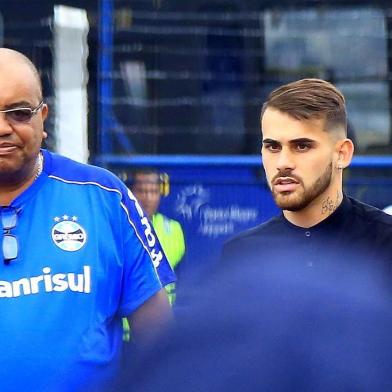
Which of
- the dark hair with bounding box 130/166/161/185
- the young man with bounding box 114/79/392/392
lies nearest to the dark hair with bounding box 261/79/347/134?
the young man with bounding box 114/79/392/392

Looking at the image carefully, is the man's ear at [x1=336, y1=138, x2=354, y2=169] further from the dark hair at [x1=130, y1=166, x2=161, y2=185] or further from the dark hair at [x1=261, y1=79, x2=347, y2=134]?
the dark hair at [x1=130, y1=166, x2=161, y2=185]

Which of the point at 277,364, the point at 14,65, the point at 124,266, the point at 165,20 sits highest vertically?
the point at 165,20

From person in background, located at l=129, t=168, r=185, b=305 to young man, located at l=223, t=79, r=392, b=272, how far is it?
3.47 meters

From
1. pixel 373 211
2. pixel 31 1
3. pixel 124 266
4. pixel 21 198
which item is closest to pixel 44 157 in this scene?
pixel 21 198

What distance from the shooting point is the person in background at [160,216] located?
6.34 m

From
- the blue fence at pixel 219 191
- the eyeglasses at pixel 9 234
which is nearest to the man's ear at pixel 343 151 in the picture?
the eyeglasses at pixel 9 234

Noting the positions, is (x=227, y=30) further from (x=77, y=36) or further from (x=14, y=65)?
(x=14, y=65)

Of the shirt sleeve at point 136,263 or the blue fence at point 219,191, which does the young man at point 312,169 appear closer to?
the shirt sleeve at point 136,263

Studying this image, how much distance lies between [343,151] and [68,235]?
0.83m

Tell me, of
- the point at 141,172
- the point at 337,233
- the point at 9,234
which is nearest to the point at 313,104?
the point at 337,233

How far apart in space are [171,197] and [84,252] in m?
3.97

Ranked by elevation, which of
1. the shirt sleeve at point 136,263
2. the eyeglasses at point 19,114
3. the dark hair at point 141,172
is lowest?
the dark hair at point 141,172

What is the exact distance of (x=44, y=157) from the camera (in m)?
2.69

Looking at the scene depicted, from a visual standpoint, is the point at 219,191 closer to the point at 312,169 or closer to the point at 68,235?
the point at 312,169
